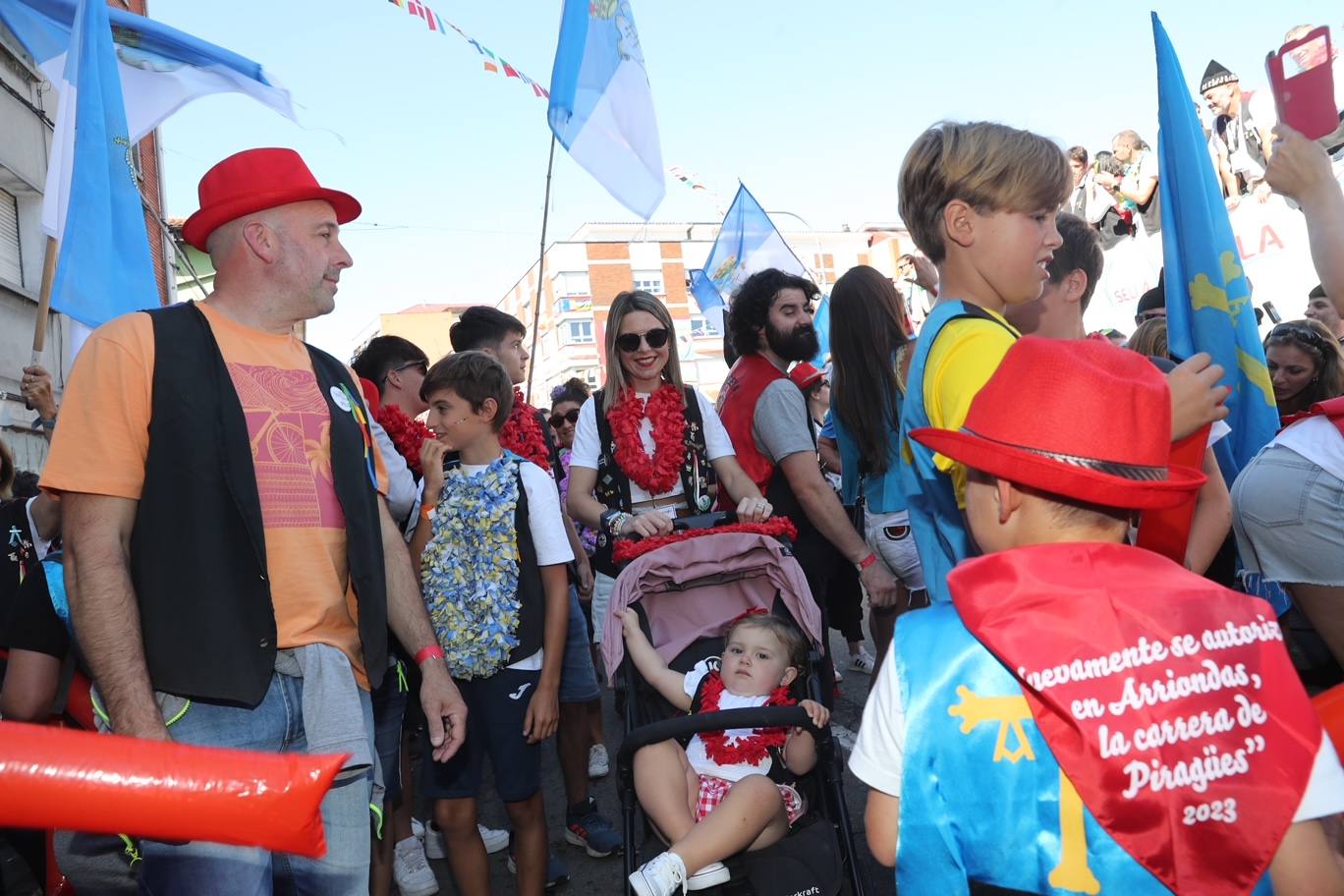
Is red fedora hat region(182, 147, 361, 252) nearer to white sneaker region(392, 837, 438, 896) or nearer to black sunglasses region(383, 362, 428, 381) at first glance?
black sunglasses region(383, 362, 428, 381)

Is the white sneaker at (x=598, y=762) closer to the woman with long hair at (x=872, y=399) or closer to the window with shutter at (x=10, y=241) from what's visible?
the woman with long hair at (x=872, y=399)

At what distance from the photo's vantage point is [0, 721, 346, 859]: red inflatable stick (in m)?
0.88

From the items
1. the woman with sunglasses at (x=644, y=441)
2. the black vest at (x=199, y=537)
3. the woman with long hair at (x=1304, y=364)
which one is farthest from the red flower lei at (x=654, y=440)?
the woman with long hair at (x=1304, y=364)

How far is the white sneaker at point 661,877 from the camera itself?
2.61m

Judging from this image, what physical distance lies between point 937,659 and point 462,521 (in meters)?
2.48

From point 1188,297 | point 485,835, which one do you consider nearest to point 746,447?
point 1188,297

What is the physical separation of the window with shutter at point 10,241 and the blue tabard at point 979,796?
11.2 m

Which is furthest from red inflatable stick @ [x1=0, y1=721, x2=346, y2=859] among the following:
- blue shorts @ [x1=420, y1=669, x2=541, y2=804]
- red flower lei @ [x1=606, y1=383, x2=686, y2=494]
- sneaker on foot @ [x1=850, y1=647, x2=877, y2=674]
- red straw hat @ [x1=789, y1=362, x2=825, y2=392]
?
sneaker on foot @ [x1=850, y1=647, x2=877, y2=674]

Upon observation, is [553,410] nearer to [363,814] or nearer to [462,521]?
[462,521]

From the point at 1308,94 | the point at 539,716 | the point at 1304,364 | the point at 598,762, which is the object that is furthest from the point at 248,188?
the point at 1304,364

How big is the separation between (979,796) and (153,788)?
3.82ft

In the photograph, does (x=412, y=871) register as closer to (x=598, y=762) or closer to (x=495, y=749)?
(x=495, y=749)

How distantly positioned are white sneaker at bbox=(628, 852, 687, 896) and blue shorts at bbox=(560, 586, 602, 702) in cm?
157

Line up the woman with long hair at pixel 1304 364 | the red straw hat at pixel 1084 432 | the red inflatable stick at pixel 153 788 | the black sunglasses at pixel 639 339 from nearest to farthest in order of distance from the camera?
1. the red inflatable stick at pixel 153 788
2. the red straw hat at pixel 1084 432
3. the woman with long hair at pixel 1304 364
4. the black sunglasses at pixel 639 339
